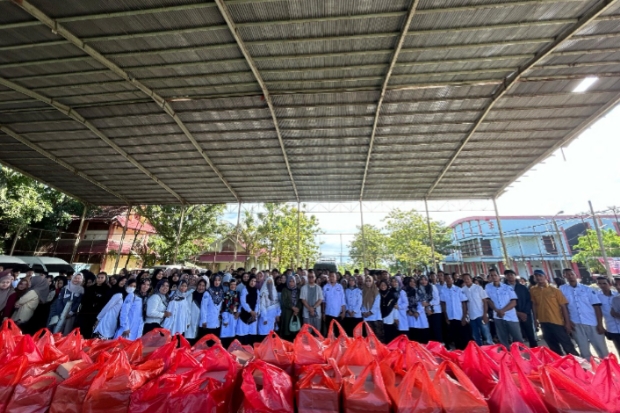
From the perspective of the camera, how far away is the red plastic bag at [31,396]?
1476 millimetres

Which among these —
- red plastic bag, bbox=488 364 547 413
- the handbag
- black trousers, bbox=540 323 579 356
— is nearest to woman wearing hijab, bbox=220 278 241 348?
the handbag

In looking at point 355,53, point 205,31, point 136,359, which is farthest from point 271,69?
point 136,359

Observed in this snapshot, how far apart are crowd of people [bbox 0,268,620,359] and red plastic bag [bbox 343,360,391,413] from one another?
10.5 feet

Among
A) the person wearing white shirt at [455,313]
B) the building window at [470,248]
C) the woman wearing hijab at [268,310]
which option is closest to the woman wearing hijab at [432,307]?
the person wearing white shirt at [455,313]

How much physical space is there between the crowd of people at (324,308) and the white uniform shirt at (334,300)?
0.06 feet

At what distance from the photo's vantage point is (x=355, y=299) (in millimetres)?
5453

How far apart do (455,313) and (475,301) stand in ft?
1.45

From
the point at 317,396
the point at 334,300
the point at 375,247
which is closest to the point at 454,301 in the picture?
the point at 334,300

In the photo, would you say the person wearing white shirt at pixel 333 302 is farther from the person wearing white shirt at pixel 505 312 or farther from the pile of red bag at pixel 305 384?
the pile of red bag at pixel 305 384

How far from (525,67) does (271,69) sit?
5.69 m

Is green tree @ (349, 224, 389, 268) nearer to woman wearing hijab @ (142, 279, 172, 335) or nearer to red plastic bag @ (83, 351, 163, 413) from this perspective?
woman wearing hijab @ (142, 279, 172, 335)

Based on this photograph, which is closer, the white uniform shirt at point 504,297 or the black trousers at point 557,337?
the black trousers at point 557,337

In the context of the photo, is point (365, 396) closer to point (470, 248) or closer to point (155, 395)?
point (155, 395)

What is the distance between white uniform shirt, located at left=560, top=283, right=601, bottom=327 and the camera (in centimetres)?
426
